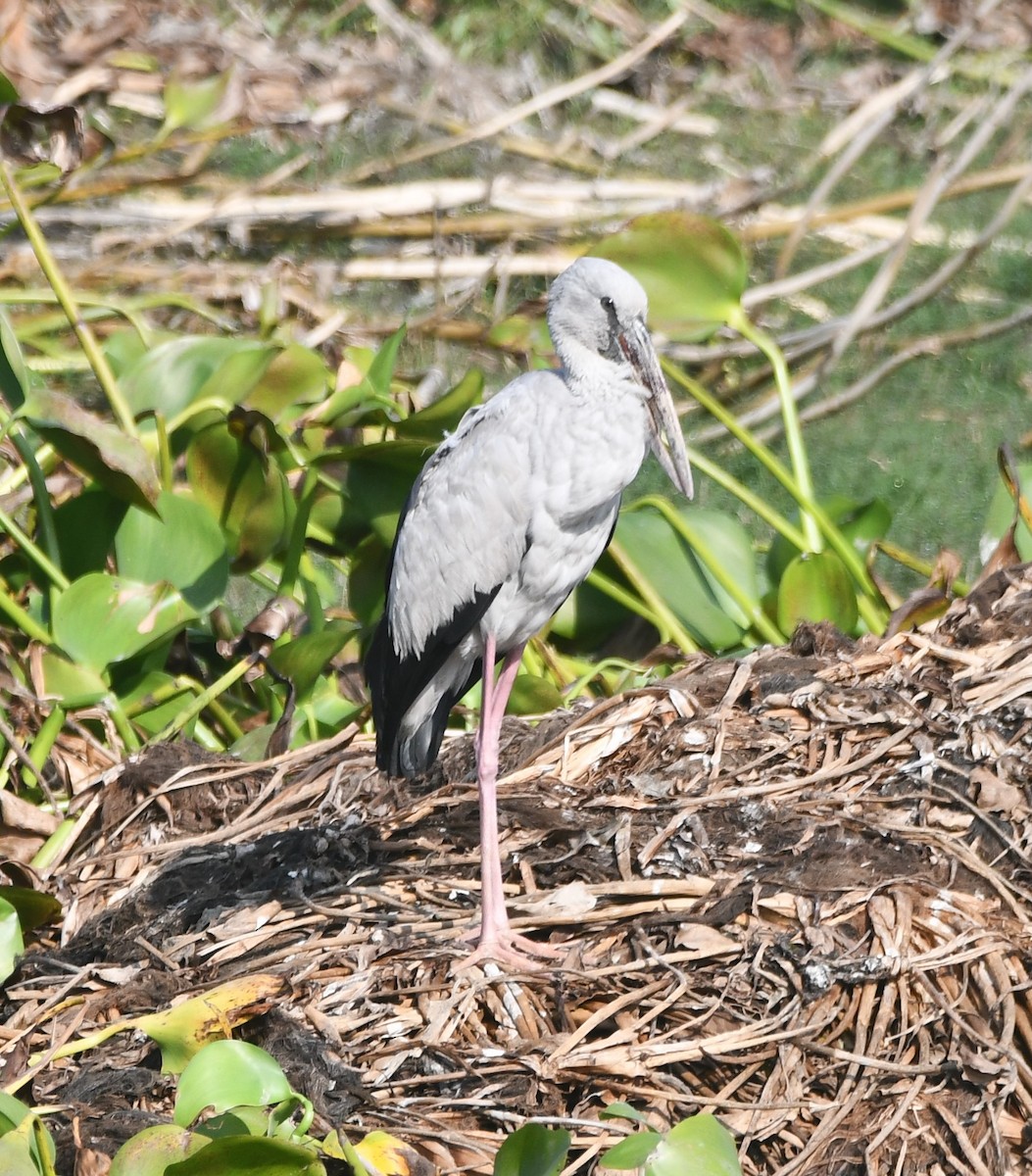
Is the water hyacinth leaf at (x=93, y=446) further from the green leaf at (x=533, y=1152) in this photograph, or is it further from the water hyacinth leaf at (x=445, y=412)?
the green leaf at (x=533, y=1152)

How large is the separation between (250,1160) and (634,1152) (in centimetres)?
56

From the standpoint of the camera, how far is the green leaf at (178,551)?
12.5ft

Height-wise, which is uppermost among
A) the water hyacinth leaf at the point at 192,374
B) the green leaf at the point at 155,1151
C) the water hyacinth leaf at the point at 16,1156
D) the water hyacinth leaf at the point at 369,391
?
the water hyacinth leaf at the point at 192,374

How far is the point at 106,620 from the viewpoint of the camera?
12.2 ft

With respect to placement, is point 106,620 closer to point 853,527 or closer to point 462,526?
point 462,526

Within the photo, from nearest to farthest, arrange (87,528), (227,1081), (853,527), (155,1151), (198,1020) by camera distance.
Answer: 1. (155,1151)
2. (227,1081)
3. (198,1020)
4. (87,528)
5. (853,527)

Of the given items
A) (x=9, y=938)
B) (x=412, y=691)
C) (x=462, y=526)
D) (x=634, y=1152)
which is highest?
(x=462, y=526)

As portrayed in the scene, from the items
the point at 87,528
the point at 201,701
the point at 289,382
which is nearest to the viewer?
the point at 201,701

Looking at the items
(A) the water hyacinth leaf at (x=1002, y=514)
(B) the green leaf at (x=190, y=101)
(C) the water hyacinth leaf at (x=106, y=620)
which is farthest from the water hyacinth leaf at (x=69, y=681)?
(B) the green leaf at (x=190, y=101)

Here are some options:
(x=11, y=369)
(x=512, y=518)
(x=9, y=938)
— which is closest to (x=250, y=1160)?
(x=9, y=938)

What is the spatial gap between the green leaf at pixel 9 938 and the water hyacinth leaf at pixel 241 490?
1.24 metres

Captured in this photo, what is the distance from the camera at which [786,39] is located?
26.7 ft

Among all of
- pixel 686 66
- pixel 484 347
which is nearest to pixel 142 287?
pixel 484 347

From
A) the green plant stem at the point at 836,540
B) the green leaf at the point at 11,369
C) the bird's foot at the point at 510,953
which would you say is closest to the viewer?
the bird's foot at the point at 510,953
